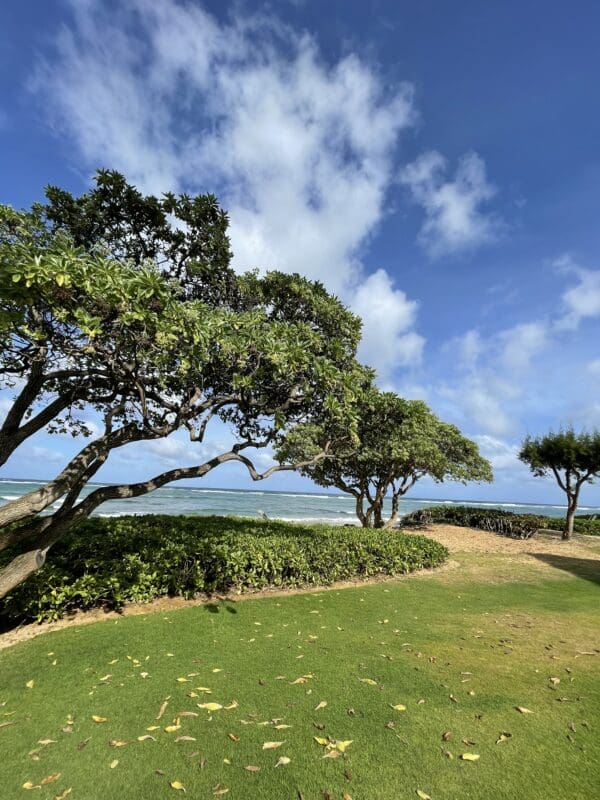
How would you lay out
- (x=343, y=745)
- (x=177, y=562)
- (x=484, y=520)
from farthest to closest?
(x=484, y=520), (x=177, y=562), (x=343, y=745)

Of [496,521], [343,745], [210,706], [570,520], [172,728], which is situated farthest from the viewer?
[496,521]

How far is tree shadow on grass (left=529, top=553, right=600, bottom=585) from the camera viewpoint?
1196cm

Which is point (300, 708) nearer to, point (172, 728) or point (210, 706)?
point (210, 706)

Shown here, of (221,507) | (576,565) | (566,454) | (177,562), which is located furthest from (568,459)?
(221,507)

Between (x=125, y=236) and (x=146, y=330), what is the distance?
311 cm

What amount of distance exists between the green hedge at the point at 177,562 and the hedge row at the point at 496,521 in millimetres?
12395

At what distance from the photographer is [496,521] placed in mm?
21719

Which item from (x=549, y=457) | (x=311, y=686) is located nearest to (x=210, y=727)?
(x=311, y=686)

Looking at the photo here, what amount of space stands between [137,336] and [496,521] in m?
22.2

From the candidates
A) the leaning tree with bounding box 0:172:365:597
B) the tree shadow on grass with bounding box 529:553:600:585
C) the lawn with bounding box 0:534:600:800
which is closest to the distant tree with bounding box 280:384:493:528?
the leaning tree with bounding box 0:172:365:597

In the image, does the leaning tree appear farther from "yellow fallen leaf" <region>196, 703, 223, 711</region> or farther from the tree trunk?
the tree trunk

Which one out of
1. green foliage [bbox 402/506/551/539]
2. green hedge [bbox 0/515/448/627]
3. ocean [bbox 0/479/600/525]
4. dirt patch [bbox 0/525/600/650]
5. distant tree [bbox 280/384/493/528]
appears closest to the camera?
green hedge [bbox 0/515/448/627]

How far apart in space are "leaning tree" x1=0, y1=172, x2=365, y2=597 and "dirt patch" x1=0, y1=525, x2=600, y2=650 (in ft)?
4.98

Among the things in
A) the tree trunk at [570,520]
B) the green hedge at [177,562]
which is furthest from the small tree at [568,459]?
the green hedge at [177,562]
